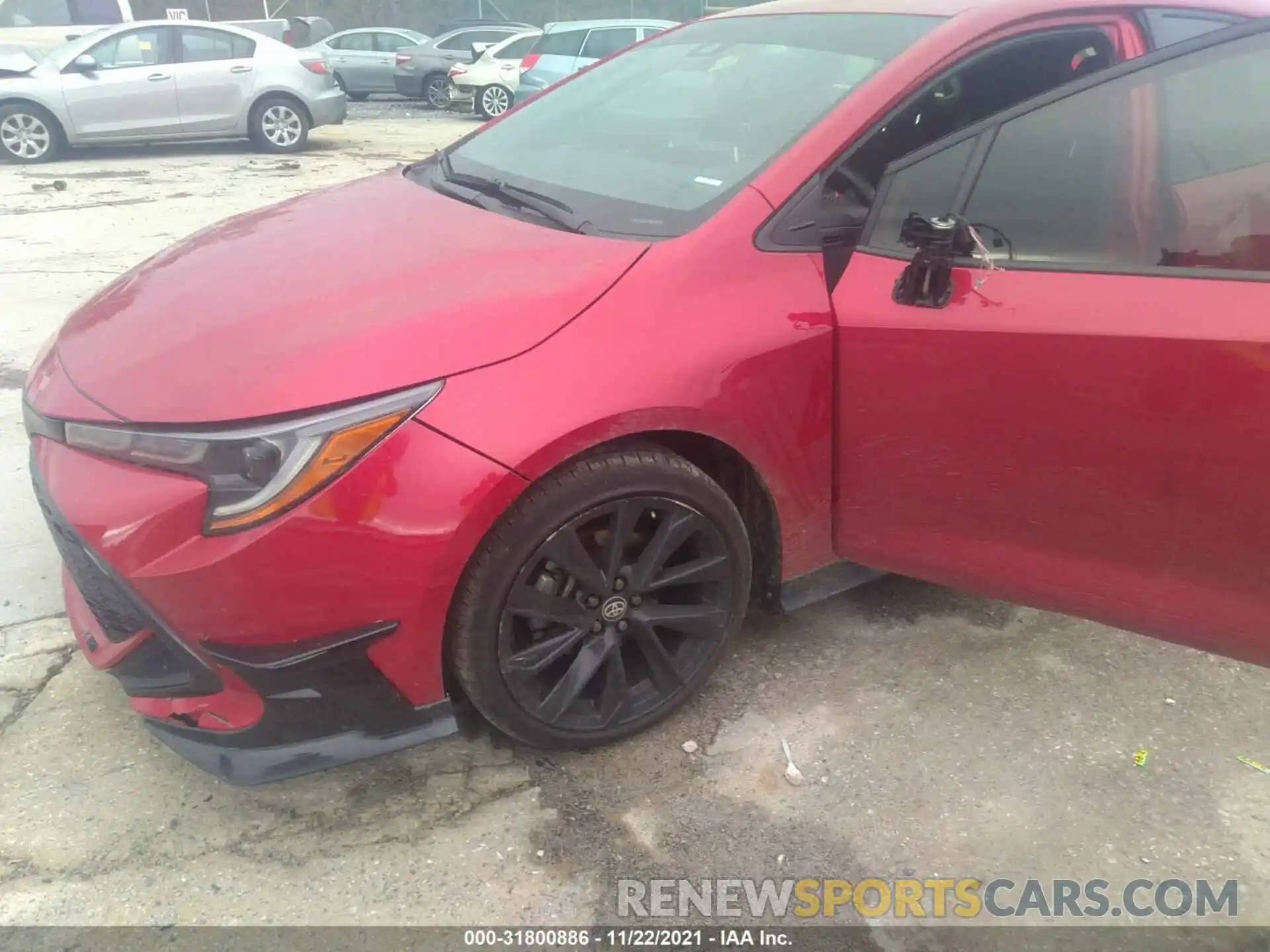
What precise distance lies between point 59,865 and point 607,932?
3.72ft

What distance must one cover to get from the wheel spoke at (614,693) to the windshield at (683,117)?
98 centimetres

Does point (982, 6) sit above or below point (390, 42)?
below

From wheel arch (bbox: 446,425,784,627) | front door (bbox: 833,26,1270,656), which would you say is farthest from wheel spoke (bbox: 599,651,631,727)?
front door (bbox: 833,26,1270,656)

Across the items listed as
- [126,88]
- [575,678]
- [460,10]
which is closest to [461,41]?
[460,10]

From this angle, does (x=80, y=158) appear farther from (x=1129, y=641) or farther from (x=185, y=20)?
(x=1129, y=641)

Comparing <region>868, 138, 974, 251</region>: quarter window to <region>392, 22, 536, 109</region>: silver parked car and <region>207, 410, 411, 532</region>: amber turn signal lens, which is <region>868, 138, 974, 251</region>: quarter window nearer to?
<region>207, 410, 411, 532</region>: amber turn signal lens

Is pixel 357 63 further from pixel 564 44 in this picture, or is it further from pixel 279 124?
pixel 279 124

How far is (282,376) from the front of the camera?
1784mm

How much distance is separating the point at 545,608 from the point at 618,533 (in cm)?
22

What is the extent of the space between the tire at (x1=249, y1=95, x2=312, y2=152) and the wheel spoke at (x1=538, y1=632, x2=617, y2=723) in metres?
10.5

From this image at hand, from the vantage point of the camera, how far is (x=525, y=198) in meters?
2.43

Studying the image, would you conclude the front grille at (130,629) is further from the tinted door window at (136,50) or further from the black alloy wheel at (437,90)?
the black alloy wheel at (437,90)

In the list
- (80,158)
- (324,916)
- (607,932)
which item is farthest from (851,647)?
(80,158)

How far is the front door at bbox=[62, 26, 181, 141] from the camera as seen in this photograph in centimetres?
966
